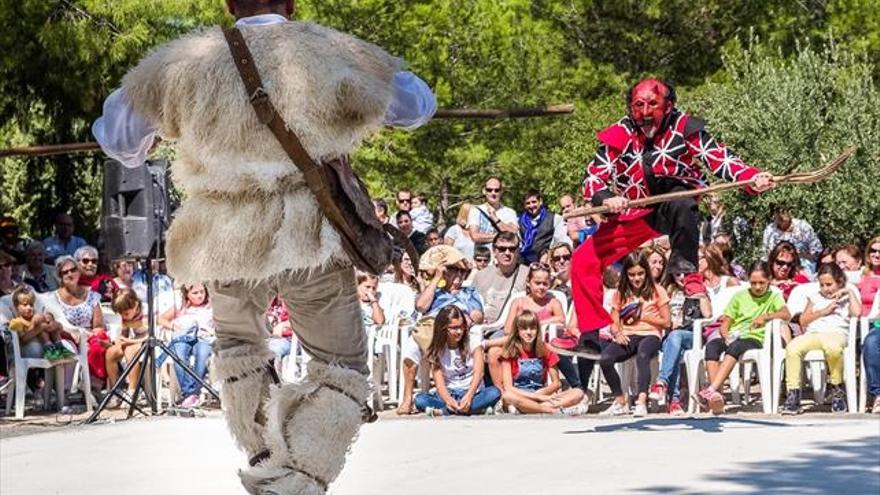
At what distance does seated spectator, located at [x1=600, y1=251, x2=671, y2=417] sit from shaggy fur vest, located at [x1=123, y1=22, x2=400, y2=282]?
7.68 m

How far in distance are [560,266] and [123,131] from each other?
10.0 m

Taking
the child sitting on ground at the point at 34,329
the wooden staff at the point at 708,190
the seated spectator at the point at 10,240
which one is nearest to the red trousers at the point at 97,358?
the child sitting on ground at the point at 34,329

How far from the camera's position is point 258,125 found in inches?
240

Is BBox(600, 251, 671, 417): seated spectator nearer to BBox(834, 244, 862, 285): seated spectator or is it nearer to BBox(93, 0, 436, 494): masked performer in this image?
BBox(834, 244, 862, 285): seated spectator

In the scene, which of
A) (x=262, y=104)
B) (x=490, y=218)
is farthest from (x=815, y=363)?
(x=262, y=104)

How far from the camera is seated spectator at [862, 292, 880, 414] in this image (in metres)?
13.3

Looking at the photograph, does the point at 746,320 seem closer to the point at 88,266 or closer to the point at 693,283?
the point at 693,283

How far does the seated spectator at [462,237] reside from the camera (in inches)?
702

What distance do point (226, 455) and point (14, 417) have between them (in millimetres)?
5024

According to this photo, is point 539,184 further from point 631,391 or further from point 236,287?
point 236,287

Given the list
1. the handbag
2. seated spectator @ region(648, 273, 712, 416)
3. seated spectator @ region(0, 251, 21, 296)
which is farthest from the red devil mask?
seated spectator @ region(0, 251, 21, 296)

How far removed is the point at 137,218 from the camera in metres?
14.6

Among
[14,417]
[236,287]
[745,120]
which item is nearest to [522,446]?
[236,287]

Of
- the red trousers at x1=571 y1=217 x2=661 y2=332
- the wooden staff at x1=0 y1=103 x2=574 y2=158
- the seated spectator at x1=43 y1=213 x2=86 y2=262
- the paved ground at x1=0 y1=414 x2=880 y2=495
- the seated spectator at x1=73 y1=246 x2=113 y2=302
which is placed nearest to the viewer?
the wooden staff at x1=0 y1=103 x2=574 y2=158
